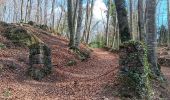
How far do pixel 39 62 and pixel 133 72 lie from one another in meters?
5.09

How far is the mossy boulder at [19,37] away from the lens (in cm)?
2119

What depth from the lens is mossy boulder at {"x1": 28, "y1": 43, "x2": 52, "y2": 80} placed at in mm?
14870

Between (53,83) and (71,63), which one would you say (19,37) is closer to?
(71,63)

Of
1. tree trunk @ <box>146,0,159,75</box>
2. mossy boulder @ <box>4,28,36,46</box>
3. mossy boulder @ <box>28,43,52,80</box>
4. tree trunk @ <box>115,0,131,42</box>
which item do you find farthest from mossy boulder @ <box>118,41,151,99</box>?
mossy boulder @ <box>4,28,36,46</box>

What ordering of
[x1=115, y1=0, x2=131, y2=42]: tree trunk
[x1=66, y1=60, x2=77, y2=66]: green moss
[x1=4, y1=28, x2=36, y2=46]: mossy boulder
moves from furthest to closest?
[x1=4, y1=28, x2=36, y2=46]: mossy boulder
[x1=66, y1=60, x2=77, y2=66]: green moss
[x1=115, y1=0, x2=131, y2=42]: tree trunk

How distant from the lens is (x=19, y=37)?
21.6 m

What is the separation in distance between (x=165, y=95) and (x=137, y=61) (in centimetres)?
213

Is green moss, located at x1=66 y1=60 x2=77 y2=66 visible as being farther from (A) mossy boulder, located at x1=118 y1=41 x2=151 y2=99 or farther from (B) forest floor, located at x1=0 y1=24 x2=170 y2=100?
(A) mossy boulder, located at x1=118 y1=41 x2=151 y2=99

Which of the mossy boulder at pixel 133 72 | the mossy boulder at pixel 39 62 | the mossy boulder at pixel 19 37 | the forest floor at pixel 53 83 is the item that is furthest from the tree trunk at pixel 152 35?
the mossy boulder at pixel 19 37

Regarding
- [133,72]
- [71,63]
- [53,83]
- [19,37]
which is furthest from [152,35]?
[19,37]

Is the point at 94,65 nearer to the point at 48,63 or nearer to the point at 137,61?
the point at 48,63

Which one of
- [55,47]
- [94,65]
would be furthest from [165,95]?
[55,47]

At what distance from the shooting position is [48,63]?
1585 cm

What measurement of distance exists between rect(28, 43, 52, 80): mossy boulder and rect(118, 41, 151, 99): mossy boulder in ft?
13.8
